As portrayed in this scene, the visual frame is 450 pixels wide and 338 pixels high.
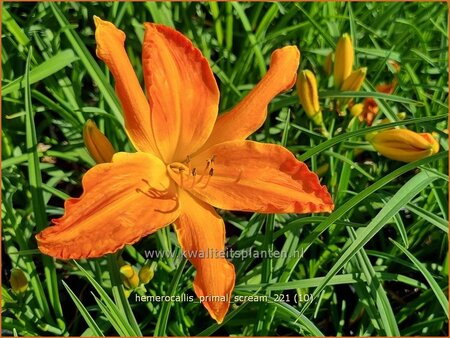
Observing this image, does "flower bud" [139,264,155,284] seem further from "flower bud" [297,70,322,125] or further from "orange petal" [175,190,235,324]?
"flower bud" [297,70,322,125]

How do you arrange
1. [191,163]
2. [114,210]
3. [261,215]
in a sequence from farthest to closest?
[261,215] → [191,163] → [114,210]

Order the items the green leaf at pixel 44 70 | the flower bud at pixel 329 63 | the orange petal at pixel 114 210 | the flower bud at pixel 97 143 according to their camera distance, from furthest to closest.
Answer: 1. the flower bud at pixel 329 63
2. the green leaf at pixel 44 70
3. the flower bud at pixel 97 143
4. the orange petal at pixel 114 210

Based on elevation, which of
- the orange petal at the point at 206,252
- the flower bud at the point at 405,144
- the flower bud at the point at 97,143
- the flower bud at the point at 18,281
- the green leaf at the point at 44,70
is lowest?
the flower bud at the point at 18,281

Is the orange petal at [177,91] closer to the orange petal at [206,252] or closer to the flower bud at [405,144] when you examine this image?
the orange petal at [206,252]

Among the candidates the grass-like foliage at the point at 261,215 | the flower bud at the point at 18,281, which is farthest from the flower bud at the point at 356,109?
the flower bud at the point at 18,281

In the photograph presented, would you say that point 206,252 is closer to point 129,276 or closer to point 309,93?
point 129,276

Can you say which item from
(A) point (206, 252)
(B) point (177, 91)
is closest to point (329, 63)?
(B) point (177, 91)
